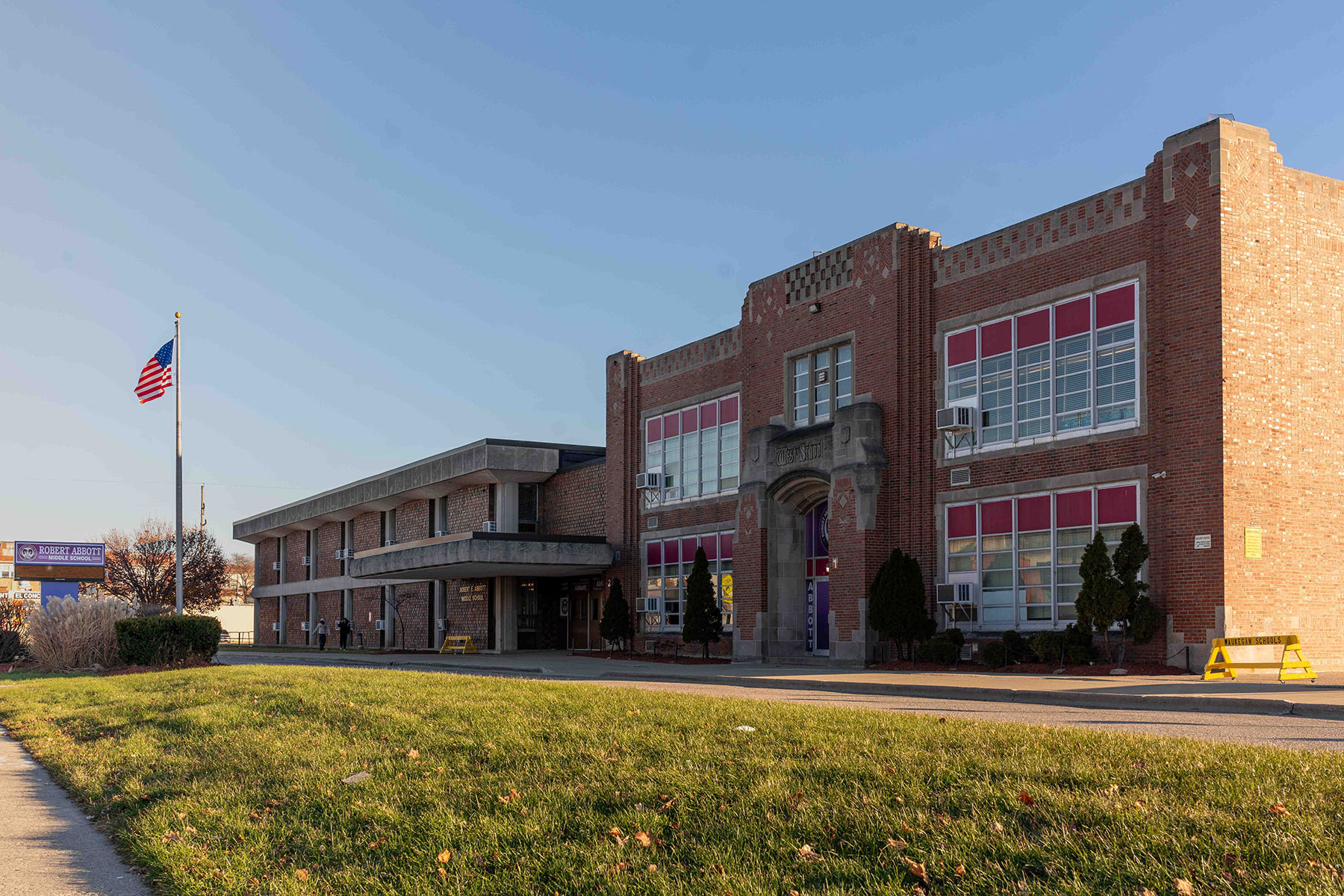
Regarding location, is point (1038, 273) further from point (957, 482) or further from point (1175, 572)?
point (1175, 572)

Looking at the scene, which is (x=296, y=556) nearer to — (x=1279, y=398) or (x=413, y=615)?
(x=413, y=615)

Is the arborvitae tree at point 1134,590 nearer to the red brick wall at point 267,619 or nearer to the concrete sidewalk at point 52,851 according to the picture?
the concrete sidewalk at point 52,851

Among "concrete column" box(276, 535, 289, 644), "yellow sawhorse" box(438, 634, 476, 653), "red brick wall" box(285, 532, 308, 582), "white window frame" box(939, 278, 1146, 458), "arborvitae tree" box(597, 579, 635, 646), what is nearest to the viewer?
"white window frame" box(939, 278, 1146, 458)

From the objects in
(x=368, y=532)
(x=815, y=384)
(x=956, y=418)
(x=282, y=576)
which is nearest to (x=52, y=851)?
(x=956, y=418)

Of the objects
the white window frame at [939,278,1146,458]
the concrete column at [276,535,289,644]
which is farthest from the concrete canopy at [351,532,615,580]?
the concrete column at [276,535,289,644]

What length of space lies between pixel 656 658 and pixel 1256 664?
59.6ft

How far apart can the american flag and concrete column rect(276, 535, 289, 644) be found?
125 ft

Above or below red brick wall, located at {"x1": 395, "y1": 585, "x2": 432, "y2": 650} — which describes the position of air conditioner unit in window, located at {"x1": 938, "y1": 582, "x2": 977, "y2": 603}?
above

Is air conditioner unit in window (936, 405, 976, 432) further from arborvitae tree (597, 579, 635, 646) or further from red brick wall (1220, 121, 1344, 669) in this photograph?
arborvitae tree (597, 579, 635, 646)

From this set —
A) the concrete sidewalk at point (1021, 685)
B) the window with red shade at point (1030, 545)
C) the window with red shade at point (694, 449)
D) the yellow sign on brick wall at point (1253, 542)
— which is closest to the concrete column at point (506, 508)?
the window with red shade at point (694, 449)

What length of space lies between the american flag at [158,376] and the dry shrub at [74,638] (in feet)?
22.7

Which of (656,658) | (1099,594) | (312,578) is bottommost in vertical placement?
(656,658)

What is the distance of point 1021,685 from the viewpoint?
1770 cm

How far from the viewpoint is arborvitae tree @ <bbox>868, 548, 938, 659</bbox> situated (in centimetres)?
2520
